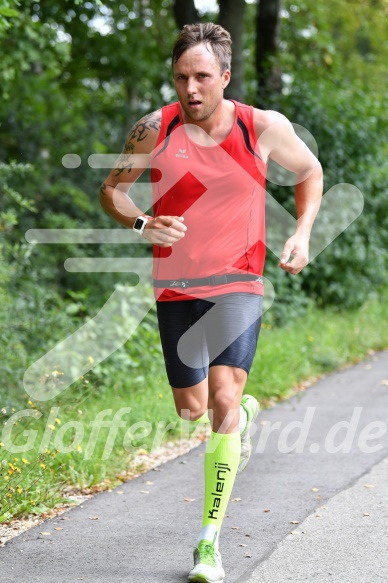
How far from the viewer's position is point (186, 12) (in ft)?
43.0

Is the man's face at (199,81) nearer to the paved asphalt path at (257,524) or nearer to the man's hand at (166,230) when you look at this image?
the man's hand at (166,230)

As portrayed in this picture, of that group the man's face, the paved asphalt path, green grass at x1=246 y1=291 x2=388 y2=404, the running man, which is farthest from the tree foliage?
the man's face

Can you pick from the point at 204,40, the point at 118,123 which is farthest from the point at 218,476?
the point at 118,123

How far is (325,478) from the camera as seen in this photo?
5.88 meters

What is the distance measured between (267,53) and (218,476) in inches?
431

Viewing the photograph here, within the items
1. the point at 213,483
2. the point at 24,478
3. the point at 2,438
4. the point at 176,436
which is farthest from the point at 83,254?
the point at 213,483

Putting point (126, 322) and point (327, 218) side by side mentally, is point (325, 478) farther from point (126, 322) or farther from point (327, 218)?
point (327, 218)

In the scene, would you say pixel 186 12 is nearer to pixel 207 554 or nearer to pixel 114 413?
pixel 114 413

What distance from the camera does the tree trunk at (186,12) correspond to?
13.1 metres

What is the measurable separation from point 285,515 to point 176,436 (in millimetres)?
2054

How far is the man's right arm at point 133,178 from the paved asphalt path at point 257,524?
147 centimetres

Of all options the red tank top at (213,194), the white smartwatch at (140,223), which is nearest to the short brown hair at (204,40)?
the red tank top at (213,194)

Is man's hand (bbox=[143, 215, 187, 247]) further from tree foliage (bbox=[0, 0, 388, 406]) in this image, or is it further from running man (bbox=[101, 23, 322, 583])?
tree foliage (bbox=[0, 0, 388, 406])

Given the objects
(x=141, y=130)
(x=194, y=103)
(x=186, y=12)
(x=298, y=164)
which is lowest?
(x=186, y=12)
